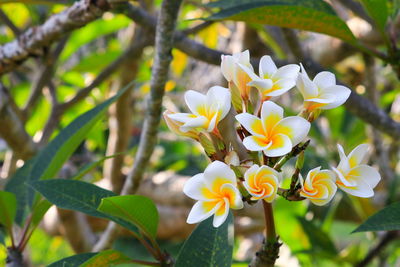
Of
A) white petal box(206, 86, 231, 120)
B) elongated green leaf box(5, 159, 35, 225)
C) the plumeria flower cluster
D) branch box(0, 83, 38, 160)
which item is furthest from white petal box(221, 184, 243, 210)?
branch box(0, 83, 38, 160)

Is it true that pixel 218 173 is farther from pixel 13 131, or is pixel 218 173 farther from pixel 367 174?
pixel 13 131

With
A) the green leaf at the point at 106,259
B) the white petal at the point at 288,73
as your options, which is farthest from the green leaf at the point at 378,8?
the green leaf at the point at 106,259

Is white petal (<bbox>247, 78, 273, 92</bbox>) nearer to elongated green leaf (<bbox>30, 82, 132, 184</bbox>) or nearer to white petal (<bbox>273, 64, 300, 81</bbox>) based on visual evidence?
white petal (<bbox>273, 64, 300, 81</bbox>)

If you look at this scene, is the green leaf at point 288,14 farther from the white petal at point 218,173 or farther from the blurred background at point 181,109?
the white petal at point 218,173

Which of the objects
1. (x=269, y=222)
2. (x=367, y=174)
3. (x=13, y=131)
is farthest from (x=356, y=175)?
(x=13, y=131)

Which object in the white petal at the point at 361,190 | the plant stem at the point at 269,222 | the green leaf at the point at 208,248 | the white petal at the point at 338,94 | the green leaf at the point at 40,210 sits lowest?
the green leaf at the point at 40,210

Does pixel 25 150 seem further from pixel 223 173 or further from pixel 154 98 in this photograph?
pixel 223 173

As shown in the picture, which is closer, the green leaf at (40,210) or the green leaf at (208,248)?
the green leaf at (208,248)
